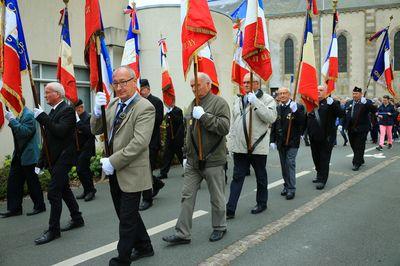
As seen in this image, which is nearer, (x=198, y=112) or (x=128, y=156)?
(x=128, y=156)

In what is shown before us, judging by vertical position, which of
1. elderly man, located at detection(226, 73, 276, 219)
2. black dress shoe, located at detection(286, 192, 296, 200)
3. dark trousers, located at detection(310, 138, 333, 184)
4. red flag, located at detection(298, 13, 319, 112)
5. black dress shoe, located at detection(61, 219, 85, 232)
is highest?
red flag, located at detection(298, 13, 319, 112)

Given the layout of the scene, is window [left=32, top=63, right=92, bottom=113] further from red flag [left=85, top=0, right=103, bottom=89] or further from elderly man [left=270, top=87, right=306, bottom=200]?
elderly man [left=270, top=87, right=306, bottom=200]

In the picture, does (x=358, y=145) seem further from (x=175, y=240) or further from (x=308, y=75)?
(x=175, y=240)

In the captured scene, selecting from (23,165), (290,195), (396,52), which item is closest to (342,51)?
(396,52)

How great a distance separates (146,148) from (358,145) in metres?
7.76

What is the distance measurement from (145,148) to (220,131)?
1132mm

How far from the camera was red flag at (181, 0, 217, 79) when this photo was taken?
508cm

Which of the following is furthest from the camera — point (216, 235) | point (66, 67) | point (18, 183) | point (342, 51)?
point (342, 51)

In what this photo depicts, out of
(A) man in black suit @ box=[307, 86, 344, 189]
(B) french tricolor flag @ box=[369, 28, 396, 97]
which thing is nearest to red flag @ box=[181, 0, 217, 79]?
(A) man in black suit @ box=[307, 86, 344, 189]

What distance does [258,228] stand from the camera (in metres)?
5.32

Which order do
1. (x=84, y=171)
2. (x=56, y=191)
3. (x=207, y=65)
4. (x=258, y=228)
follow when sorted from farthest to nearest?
(x=207, y=65), (x=84, y=171), (x=258, y=228), (x=56, y=191)

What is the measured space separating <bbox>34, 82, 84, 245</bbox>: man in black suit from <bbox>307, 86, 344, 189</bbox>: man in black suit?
494cm

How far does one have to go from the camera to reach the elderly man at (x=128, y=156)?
3.74 meters

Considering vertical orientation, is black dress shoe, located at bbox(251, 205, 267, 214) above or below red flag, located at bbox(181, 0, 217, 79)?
below
